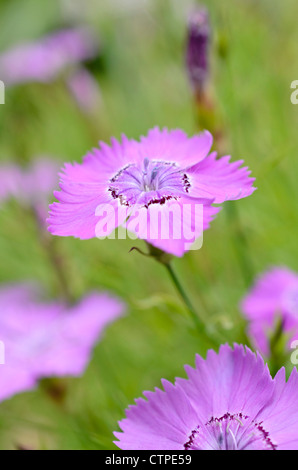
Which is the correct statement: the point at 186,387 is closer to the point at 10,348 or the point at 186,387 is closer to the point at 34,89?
the point at 10,348

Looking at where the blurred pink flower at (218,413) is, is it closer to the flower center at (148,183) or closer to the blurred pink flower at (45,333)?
the flower center at (148,183)

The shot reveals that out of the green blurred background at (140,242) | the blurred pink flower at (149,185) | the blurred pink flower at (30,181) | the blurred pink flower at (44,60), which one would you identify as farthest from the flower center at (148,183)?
the blurred pink flower at (44,60)

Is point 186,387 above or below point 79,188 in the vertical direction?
below

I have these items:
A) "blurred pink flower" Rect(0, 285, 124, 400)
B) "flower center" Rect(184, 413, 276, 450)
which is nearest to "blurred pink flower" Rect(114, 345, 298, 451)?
"flower center" Rect(184, 413, 276, 450)

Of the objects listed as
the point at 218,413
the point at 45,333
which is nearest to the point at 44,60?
the point at 45,333

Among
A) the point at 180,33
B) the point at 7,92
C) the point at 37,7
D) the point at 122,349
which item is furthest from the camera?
the point at 37,7

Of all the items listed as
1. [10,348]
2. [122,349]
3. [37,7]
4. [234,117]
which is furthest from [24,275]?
[37,7]

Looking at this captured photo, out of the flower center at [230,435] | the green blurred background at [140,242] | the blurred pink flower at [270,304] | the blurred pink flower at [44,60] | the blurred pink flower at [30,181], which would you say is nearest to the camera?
the flower center at [230,435]
